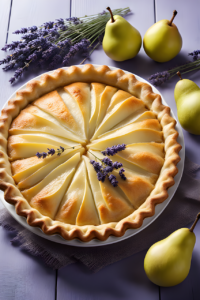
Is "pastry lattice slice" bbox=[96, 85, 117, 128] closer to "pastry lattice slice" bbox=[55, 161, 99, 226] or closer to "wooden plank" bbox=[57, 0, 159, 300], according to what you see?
"pastry lattice slice" bbox=[55, 161, 99, 226]

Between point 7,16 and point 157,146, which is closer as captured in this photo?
point 157,146

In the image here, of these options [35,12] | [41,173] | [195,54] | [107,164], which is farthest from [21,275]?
[35,12]

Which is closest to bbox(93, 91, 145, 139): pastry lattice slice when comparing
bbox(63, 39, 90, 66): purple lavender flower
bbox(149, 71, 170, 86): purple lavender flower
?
bbox(149, 71, 170, 86): purple lavender flower

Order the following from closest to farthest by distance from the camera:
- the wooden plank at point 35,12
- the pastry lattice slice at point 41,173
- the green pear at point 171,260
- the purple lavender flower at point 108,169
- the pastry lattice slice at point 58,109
A: the green pear at point 171,260 < the purple lavender flower at point 108,169 < the pastry lattice slice at point 41,173 < the pastry lattice slice at point 58,109 < the wooden plank at point 35,12

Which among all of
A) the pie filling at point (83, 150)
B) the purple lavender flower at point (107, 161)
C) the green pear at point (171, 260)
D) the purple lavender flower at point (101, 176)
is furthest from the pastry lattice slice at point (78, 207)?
the green pear at point (171, 260)

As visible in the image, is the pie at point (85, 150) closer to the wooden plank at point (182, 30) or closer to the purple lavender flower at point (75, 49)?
the purple lavender flower at point (75, 49)

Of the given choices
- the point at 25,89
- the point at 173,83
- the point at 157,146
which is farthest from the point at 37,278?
the point at 173,83

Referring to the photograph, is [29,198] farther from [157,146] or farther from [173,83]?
[173,83]
